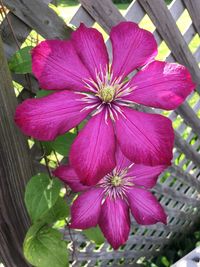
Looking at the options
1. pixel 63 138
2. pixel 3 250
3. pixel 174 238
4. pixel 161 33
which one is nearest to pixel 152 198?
pixel 63 138

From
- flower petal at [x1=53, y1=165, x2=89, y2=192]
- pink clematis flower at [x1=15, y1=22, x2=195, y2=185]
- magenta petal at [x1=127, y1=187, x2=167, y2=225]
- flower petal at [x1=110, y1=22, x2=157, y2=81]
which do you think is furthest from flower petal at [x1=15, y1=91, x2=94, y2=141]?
magenta petal at [x1=127, y1=187, x2=167, y2=225]

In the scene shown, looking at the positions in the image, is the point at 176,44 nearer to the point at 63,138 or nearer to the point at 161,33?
the point at 161,33

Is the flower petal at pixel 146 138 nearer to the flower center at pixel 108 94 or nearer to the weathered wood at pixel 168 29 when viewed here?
the flower center at pixel 108 94

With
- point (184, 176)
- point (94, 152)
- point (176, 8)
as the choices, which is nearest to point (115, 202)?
point (94, 152)

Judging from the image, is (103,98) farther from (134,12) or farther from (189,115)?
(189,115)

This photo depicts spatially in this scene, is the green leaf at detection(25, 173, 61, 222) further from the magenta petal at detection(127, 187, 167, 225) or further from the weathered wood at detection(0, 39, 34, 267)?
the magenta petal at detection(127, 187, 167, 225)
